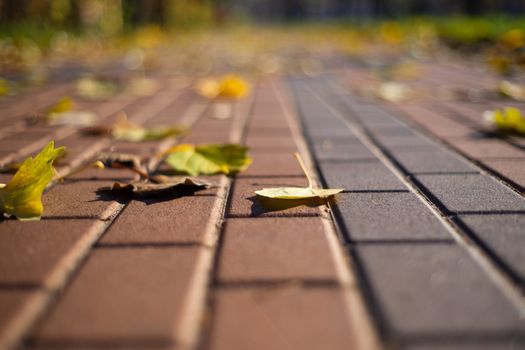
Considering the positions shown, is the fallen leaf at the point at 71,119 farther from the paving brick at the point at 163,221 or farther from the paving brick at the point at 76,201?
the paving brick at the point at 163,221

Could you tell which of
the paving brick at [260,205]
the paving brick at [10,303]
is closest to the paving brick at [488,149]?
the paving brick at [260,205]

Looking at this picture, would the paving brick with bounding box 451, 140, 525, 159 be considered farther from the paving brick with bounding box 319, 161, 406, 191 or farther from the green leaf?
the green leaf

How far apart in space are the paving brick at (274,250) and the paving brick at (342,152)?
2.43 feet

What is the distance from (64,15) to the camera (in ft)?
33.2

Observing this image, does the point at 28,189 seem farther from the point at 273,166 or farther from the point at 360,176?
the point at 360,176

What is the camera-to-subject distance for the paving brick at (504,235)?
1.16 meters

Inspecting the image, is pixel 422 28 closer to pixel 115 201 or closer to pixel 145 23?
pixel 145 23

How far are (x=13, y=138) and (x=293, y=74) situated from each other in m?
3.51

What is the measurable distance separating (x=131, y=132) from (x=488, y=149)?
5.45ft

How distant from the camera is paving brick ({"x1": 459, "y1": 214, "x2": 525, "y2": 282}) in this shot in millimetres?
1156

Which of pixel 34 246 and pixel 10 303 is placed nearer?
pixel 10 303

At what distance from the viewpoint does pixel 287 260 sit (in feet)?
3.77

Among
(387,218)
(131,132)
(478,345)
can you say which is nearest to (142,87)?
(131,132)

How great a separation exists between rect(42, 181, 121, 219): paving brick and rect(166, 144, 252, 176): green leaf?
0.85ft
